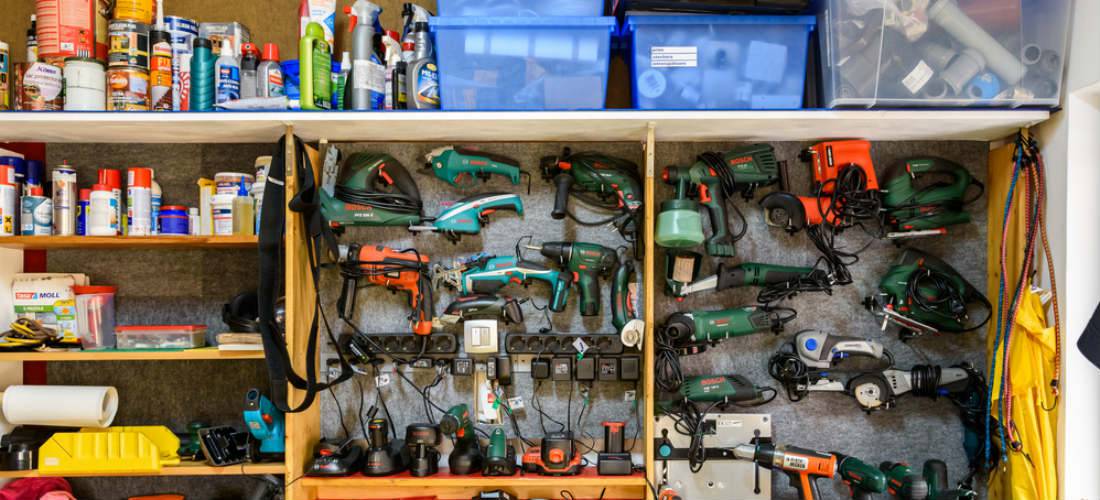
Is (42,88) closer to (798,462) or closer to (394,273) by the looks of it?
(394,273)

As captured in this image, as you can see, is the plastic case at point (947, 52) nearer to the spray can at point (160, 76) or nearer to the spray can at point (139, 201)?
the spray can at point (160, 76)

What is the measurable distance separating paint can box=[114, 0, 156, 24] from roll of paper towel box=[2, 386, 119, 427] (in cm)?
119

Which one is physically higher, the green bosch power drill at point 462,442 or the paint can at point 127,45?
the paint can at point 127,45

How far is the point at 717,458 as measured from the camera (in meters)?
2.43

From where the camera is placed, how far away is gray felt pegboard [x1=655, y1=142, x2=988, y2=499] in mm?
2467

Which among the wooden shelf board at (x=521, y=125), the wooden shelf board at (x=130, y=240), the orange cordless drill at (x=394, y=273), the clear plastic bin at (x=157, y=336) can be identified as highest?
the wooden shelf board at (x=521, y=125)

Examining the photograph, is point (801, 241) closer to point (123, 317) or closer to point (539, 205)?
point (539, 205)

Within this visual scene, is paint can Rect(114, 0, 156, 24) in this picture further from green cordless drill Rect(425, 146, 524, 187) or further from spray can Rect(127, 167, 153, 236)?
green cordless drill Rect(425, 146, 524, 187)

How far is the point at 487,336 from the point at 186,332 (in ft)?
3.15

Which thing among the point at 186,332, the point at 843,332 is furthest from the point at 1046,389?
the point at 186,332

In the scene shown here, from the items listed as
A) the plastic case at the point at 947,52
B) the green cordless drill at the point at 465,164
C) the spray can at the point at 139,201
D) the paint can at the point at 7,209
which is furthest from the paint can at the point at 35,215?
the plastic case at the point at 947,52

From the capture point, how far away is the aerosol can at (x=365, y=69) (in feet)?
7.26

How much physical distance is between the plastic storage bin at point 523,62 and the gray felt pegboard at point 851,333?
467 millimetres

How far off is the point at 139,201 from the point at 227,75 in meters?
0.49
